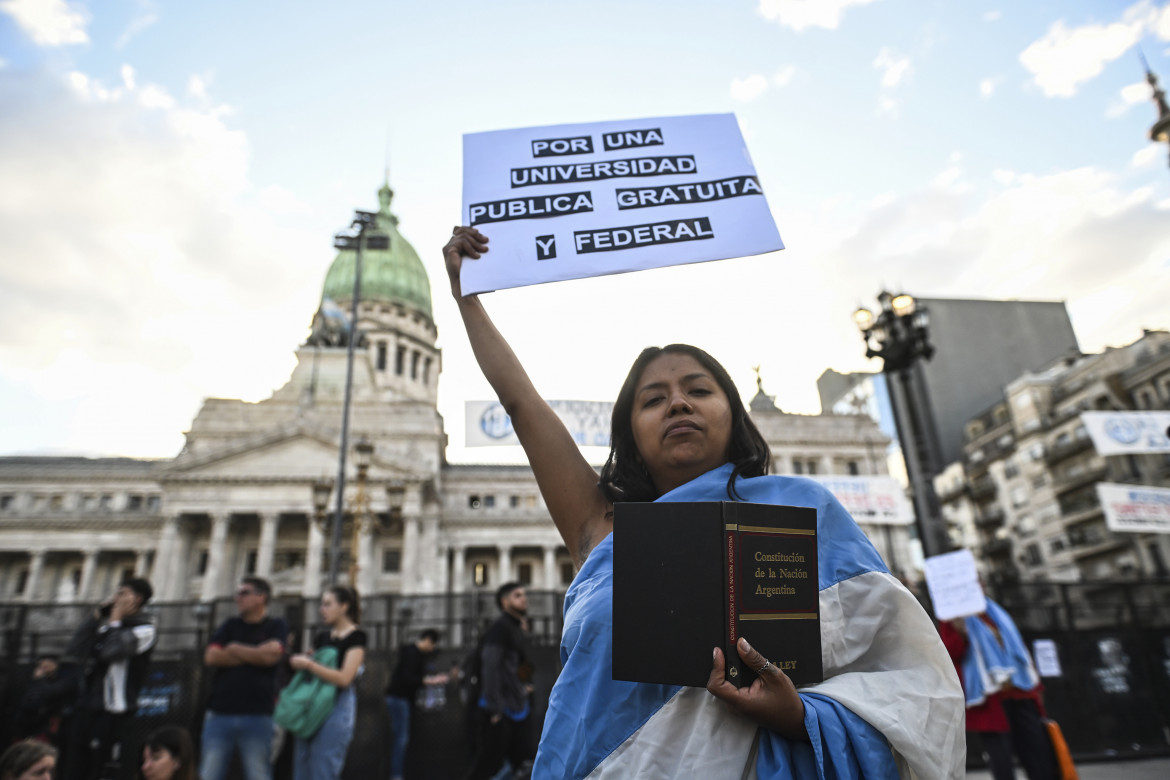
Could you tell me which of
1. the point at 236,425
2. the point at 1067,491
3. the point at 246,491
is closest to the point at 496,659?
the point at 246,491

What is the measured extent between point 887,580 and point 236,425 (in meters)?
54.2

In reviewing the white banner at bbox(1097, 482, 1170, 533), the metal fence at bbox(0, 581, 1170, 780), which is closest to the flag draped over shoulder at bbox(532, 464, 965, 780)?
the metal fence at bbox(0, 581, 1170, 780)

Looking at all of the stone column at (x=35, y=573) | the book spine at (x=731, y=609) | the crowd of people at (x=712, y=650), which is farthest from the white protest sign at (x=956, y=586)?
the stone column at (x=35, y=573)

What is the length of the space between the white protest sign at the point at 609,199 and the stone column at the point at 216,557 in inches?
1810

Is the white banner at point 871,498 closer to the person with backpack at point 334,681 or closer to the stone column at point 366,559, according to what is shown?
the person with backpack at point 334,681

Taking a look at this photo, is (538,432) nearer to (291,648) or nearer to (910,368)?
(291,648)

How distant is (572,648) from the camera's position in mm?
1789

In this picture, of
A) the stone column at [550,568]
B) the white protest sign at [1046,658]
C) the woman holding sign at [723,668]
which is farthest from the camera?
the stone column at [550,568]

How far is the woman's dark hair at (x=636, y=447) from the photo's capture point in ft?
6.89

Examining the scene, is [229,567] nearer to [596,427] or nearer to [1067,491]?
[596,427]

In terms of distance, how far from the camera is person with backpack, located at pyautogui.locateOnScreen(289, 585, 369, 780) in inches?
221

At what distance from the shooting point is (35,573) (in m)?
48.8

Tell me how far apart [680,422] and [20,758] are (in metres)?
4.46

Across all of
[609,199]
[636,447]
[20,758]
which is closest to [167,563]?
[20,758]
